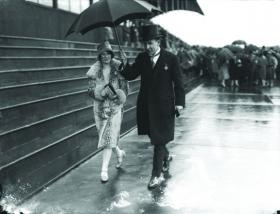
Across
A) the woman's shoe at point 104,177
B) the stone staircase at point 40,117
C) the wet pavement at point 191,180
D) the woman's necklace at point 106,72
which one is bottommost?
the wet pavement at point 191,180

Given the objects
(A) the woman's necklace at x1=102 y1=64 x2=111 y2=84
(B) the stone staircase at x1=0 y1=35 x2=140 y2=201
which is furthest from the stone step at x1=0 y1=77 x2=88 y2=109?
(A) the woman's necklace at x1=102 y1=64 x2=111 y2=84

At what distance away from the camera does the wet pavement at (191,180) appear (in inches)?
180

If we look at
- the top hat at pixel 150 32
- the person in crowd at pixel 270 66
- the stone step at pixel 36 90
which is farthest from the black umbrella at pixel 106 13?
the person in crowd at pixel 270 66

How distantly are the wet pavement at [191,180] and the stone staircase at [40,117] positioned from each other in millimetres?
333

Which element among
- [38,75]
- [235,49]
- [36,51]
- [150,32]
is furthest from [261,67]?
[150,32]

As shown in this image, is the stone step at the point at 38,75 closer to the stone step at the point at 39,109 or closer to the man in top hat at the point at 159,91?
the stone step at the point at 39,109

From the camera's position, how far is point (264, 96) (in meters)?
15.1

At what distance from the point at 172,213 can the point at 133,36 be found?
636 inches

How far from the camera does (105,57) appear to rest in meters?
5.50

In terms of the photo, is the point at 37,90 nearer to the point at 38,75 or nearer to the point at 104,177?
the point at 38,75

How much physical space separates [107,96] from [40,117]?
1.95 m

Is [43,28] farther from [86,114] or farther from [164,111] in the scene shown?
[164,111]

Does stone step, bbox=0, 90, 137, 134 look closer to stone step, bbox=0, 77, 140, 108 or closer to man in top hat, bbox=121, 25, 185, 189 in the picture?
stone step, bbox=0, 77, 140, 108

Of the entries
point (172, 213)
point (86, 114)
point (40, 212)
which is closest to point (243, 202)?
point (172, 213)
